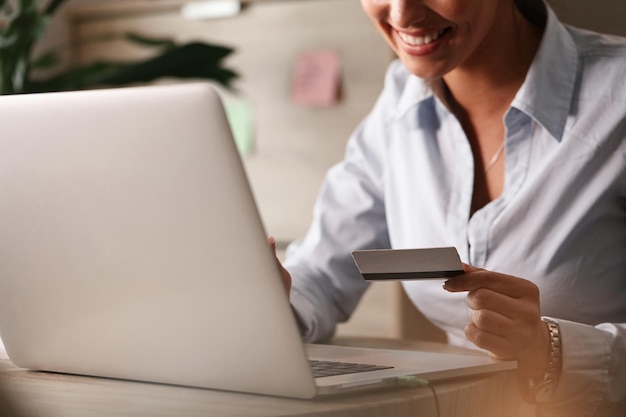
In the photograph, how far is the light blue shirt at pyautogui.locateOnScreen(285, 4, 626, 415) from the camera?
1121 millimetres

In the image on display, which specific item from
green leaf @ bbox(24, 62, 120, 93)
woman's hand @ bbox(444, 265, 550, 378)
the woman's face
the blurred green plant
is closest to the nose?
the woman's face

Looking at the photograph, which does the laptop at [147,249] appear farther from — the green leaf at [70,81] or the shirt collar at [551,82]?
the green leaf at [70,81]

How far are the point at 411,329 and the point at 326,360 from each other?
1132mm

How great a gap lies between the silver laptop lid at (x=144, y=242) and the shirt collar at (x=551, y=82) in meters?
0.55

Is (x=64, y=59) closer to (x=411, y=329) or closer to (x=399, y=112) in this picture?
(x=411, y=329)

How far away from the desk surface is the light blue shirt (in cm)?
14

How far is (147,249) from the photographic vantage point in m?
0.77

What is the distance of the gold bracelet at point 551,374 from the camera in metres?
0.95

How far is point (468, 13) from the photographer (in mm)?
1158

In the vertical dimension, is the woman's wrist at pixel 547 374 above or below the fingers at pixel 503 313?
below

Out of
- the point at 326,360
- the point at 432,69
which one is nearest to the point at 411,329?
the point at 432,69

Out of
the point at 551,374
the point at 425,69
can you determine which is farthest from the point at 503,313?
the point at 425,69

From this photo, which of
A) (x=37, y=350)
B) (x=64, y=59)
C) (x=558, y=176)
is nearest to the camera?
(x=37, y=350)

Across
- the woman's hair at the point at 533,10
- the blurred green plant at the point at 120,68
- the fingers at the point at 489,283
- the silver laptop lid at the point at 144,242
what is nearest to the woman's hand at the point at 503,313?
the fingers at the point at 489,283
